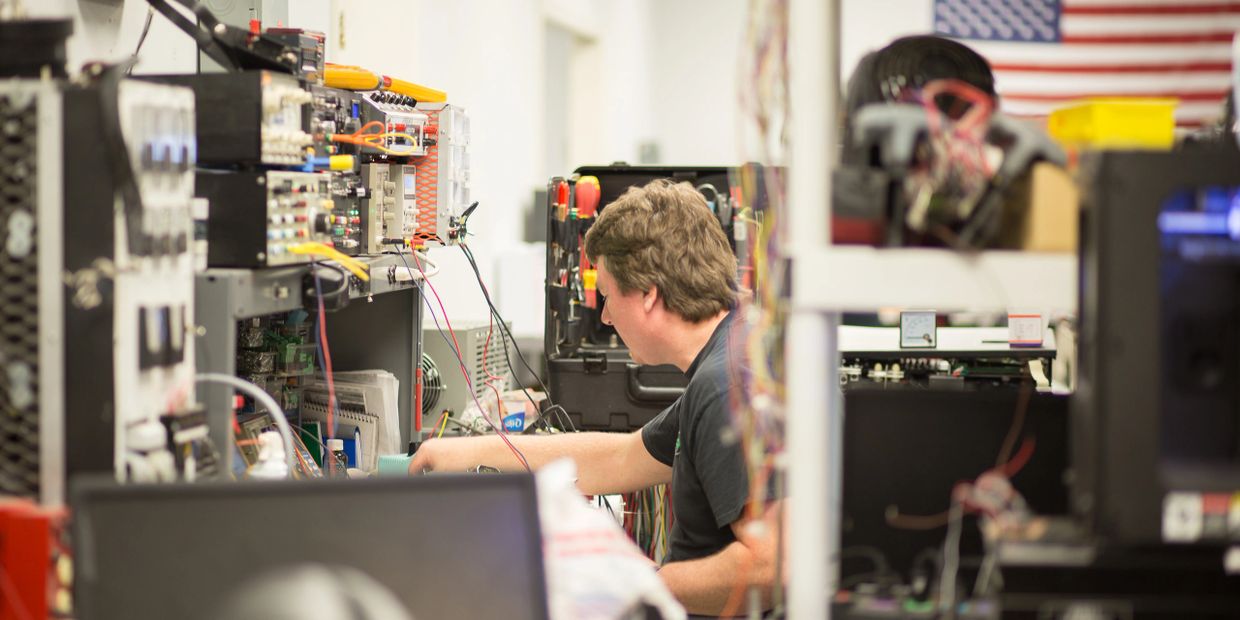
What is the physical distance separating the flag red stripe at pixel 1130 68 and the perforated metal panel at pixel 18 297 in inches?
230

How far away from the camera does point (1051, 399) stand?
1.58 metres

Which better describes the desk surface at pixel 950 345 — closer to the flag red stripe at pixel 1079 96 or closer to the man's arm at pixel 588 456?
the man's arm at pixel 588 456

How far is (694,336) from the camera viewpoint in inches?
101

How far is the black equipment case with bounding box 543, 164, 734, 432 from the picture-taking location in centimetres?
331

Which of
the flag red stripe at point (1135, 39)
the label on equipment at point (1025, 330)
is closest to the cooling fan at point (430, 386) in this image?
the label on equipment at point (1025, 330)

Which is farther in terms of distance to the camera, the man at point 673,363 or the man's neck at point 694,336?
the man's neck at point 694,336

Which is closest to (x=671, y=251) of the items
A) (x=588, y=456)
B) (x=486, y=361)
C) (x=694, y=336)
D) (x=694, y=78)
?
(x=694, y=336)

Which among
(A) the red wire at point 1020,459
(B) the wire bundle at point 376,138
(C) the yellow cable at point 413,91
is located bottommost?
(A) the red wire at point 1020,459

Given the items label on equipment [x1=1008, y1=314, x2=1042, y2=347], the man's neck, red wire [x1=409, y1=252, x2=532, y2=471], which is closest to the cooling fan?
red wire [x1=409, y1=252, x2=532, y2=471]

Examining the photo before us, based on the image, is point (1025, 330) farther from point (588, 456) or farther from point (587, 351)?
point (587, 351)

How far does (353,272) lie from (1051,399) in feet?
4.31

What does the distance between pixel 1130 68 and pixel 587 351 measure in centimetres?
449

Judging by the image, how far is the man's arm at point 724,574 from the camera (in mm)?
2082

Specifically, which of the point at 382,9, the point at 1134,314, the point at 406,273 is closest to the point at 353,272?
the point at 406,273
